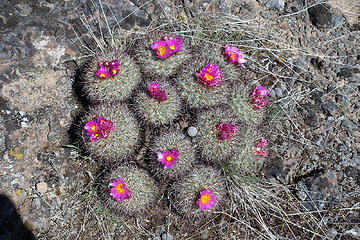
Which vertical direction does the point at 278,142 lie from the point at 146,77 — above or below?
below

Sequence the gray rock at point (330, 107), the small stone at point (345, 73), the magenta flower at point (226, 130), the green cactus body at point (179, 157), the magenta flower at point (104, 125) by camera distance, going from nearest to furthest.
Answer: the magenta flower at point (104, 125) → the magenta flower at point (226, 130) → the green cactus body at point (179, 157) → the gray rock at point (330, 107) → the small stone at point (345, 73)

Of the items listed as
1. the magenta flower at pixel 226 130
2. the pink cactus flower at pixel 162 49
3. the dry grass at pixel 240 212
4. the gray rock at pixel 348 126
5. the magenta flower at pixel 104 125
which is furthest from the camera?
the gray rock at pixel 348 126

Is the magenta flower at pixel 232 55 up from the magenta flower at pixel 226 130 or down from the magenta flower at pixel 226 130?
up

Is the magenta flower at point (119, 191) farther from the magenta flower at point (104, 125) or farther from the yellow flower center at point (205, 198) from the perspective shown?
the yellow flower center at point (205, 198)

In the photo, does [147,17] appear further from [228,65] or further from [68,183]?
[68,183]

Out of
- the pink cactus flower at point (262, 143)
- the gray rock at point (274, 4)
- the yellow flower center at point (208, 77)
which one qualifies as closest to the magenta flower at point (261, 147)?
the pink cactus flower at point (262, 143)

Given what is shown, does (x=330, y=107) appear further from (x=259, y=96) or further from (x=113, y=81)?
(x=113, y=81)

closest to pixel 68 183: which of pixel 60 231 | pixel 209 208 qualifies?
pixel 60 231
